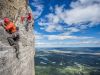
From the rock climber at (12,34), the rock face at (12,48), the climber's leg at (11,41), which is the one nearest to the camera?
the rock face at (12,48)

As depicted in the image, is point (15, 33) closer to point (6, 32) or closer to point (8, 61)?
point (6, 32)

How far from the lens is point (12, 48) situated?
989 cm

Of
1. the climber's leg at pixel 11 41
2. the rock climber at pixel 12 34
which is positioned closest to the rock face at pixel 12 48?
the climber's leg at pixel 11 41

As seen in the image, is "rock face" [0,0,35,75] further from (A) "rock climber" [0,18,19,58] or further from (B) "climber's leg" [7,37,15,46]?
(A) "rock climber" [0,18,19,58]

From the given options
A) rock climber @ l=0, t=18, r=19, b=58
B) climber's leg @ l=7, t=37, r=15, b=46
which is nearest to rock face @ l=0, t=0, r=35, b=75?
climber's leg @ l=7, t=37, r=15, b=46

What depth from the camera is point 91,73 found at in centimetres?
13112

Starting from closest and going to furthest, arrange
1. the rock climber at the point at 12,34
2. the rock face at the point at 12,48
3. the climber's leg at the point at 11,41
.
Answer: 1. the rock face at the point at 12,48
2. the climber's leg at the point at 11,41
3. the rock climber at the point at 12,34

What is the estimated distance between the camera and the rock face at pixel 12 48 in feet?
27.8

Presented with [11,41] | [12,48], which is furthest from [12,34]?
[12,48]

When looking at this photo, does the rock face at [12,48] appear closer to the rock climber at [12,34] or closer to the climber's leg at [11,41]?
the climber's leg at [11,41]

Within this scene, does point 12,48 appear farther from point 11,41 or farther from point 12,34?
point 12,34

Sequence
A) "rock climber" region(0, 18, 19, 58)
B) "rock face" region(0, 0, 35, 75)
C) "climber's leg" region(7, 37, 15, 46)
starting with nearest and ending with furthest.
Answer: "rock face" region(0, 0, 35, 75) → "climber's leg" region(7, 37, 15, 46) → "rock climber" region(0, 18, 19, 58)

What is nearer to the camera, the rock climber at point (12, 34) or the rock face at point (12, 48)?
the rock face at point (12, 48)

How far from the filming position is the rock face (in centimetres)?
847
